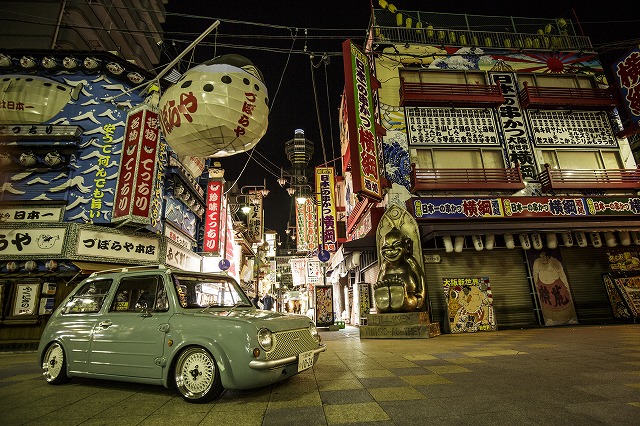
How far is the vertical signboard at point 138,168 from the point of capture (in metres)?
11.0

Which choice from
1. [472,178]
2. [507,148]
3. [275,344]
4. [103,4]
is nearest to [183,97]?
[275,344]

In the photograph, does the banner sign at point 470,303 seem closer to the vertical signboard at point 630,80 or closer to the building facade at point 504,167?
the building facade at point 504,167

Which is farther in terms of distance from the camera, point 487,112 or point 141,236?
point 487,112

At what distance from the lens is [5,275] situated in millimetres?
10008

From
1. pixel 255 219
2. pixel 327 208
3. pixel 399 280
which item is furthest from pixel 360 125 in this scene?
pixel 255 219

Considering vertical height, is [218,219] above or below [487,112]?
below

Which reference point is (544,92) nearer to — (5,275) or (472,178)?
(472,178)

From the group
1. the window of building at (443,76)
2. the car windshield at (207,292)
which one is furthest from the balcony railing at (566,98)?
the car windshield at (207,292)

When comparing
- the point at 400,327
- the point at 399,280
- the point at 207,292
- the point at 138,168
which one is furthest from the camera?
the point at 138,168

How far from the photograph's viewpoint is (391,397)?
356 cm

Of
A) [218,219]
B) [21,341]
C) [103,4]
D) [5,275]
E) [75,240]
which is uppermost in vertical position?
[103,4]

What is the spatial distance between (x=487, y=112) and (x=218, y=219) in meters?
14.5

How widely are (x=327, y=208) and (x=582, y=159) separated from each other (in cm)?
1211

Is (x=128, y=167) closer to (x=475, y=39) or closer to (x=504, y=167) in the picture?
(x=504, y=167)
